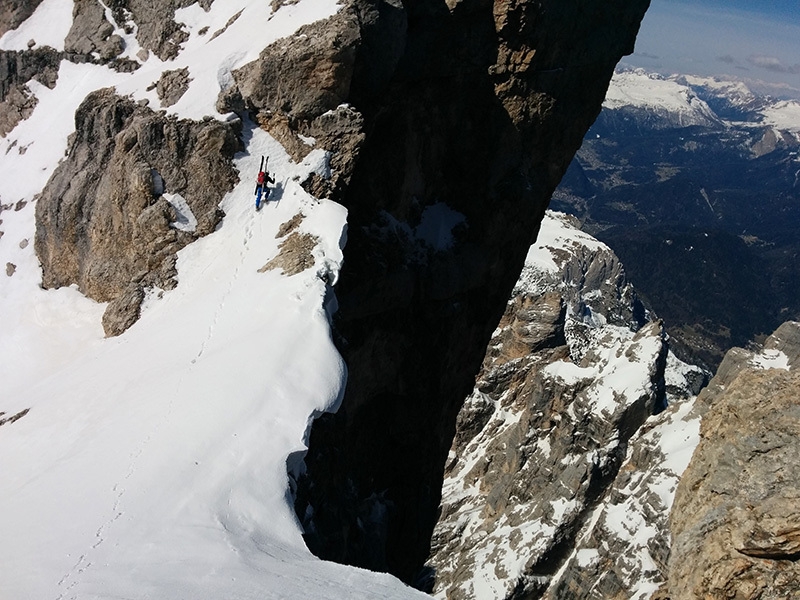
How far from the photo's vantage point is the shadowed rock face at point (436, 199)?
1238 inches

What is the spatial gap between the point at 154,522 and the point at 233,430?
3410 mm

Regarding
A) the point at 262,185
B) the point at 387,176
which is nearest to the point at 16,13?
the point at 262,185

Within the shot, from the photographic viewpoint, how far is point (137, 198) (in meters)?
31.4

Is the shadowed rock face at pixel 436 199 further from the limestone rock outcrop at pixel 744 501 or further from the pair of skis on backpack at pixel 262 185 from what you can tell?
the limestone rock outcrop at pixel 744 501

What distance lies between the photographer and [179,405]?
19781 millimetres

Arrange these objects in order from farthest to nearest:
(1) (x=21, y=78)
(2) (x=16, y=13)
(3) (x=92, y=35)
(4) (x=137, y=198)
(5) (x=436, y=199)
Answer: (2) (x=16, y=13), (1) (x=21, y=78), (3) (x=92, y=35), (5) (x=436, y=199), (4) (x=137, y=198)

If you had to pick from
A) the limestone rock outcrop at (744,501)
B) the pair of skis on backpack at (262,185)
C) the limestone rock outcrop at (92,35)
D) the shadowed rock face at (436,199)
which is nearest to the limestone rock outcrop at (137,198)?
the pair of skis on backpack at (262,185)

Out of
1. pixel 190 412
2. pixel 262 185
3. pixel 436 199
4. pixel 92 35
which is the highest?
pixel 92 35

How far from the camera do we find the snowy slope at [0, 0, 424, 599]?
14250mm

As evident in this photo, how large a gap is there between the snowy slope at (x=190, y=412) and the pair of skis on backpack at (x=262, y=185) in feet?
1.96

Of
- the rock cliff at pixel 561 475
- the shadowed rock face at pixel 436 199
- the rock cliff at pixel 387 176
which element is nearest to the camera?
the rock cliff at pixel 387 176

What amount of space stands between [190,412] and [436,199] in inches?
889

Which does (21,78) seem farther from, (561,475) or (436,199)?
(561,475)

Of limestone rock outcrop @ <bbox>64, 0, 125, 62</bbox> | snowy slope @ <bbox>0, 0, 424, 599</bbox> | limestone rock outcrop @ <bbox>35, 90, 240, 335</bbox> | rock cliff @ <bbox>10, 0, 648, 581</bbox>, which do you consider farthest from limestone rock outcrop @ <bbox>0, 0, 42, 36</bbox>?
limestone rock outcrop @ <bbox>35, 90, 240, 335</bbox>
